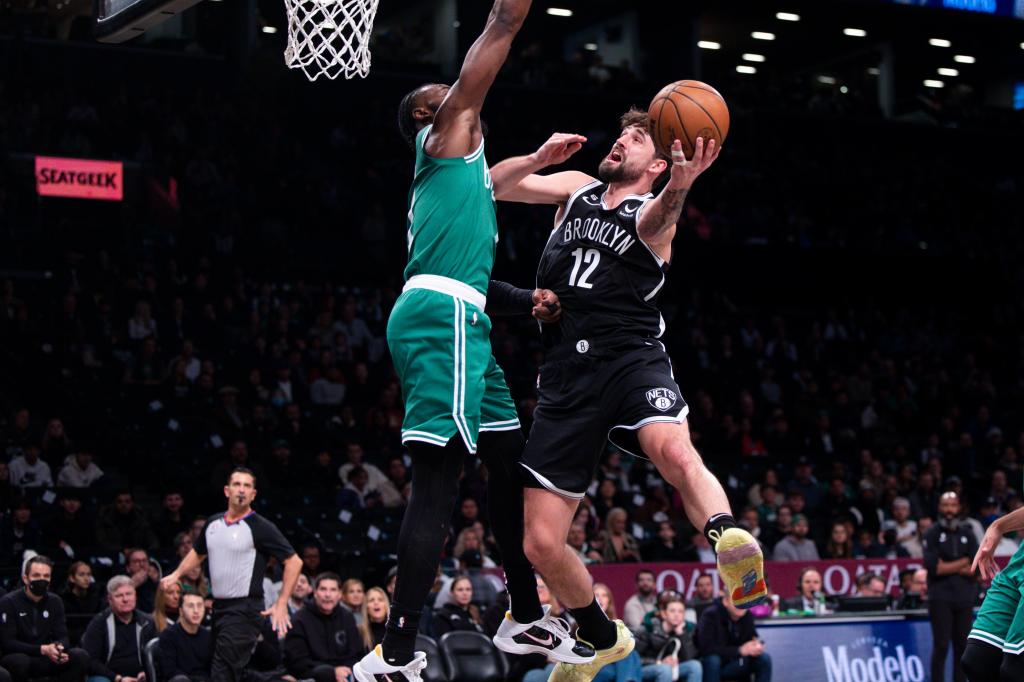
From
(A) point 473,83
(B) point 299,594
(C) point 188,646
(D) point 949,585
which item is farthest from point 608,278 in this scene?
(D) point 949,585

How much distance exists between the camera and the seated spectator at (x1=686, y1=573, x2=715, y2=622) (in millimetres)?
14609

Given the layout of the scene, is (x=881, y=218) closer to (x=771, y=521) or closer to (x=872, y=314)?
(x=872, y=314)

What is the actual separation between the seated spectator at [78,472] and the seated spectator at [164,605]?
361 centimetres

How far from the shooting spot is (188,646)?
11750 millimetres

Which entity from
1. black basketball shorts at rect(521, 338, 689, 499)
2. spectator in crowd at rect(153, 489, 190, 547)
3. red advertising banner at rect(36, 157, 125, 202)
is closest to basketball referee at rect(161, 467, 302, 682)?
spectator in crowd at rect(153, 489, 190, 547)

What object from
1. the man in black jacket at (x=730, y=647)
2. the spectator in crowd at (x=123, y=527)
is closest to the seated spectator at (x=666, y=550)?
the man in black jacket at (x=730, y=647)

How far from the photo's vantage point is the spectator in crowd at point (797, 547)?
56.4 feet

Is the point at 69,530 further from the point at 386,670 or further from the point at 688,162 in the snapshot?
the point at 688,162

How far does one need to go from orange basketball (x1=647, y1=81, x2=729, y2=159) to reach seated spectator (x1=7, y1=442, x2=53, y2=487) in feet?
37.9

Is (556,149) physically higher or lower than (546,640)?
higher

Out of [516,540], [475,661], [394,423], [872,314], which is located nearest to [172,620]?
[475,661]

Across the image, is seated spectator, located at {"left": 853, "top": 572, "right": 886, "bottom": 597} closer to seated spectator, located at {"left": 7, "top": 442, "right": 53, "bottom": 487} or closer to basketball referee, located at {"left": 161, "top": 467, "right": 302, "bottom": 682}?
basketball referee, located at {"left": 161, "top": 467, "right": 302, "bottom": 682}

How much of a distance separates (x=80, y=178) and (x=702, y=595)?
11815mm

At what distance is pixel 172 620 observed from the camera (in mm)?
12797
